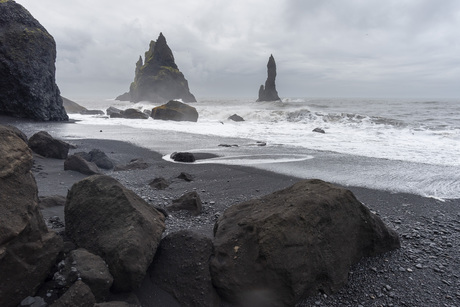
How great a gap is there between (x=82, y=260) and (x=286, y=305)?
1530 millimetres

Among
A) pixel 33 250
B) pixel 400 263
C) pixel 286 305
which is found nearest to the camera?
pixel 33 250

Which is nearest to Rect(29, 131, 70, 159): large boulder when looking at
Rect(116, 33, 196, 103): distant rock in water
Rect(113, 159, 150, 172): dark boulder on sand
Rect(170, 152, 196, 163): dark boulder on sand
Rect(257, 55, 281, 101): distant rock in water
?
Rect(113, 159, 150, 172): dark boulder on sand

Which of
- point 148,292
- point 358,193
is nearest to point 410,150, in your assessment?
point 358,193

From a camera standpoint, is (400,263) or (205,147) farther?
(205,147)

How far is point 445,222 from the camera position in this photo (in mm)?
3865

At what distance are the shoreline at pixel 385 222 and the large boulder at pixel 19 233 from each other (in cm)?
73

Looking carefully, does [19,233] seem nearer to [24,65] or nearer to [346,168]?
[346,168]

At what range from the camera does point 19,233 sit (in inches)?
77.4

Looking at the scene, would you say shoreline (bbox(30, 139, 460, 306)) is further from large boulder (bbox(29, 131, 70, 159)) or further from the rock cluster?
large boulder (bbox(29, 131, 70, 159))

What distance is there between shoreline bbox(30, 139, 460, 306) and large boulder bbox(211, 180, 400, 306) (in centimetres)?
16

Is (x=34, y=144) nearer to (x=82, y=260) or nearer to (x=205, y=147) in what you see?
(x=205, y=147)

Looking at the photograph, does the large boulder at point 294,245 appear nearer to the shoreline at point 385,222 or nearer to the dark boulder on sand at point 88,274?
the shoreline at point 385,222

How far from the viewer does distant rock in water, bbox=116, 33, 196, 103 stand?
68.4 metres

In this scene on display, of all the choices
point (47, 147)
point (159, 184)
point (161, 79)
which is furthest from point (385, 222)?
point (161, 79)
